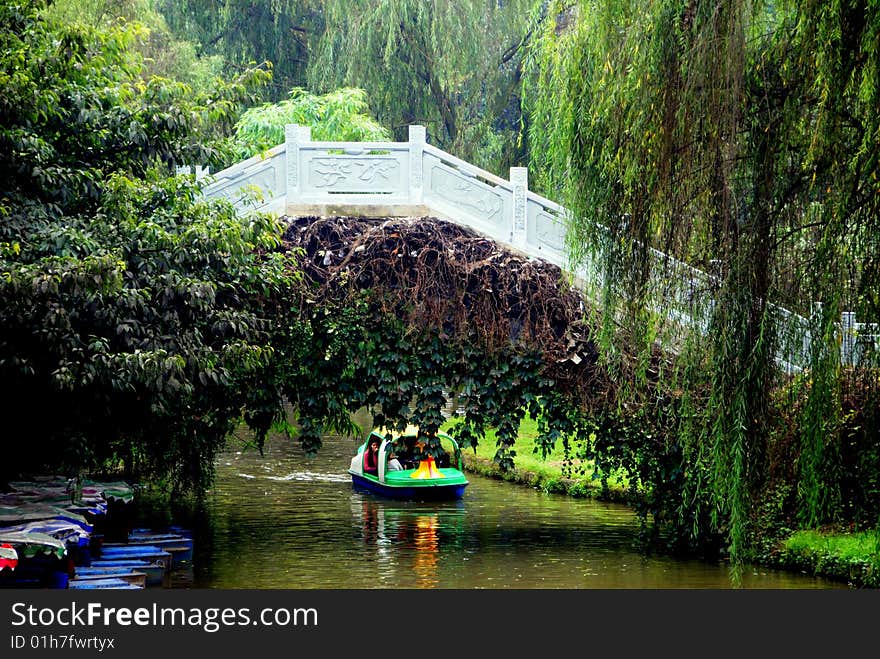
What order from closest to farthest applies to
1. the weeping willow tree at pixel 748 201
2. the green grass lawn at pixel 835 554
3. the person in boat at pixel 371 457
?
1. the weeping willow tree at pixel 748 201
2. the green grass lawn at pixel 835 554
3. the person in boat at pixel 371 457

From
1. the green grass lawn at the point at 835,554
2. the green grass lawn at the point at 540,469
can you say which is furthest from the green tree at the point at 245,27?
the green grass lawn at the point at 835,554

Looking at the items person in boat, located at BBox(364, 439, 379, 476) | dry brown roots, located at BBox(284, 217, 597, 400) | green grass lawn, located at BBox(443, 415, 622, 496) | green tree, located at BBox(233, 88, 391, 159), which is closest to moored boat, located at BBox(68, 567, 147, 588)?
dry brown roots, located at BBox(284, 217, 597, 400)

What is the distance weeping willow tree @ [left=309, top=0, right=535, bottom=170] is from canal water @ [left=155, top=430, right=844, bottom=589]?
28.1ft

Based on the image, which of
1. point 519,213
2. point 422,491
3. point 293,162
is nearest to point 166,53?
point 422,491

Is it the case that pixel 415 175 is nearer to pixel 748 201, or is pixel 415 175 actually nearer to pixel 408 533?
pixel 408 533

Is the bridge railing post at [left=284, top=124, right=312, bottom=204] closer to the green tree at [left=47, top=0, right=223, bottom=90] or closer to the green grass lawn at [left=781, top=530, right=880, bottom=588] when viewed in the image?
the green grass lawn at [left=781, top=530, right=880, bottom=588]

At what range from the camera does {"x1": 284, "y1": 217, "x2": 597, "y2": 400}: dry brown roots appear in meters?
14.0

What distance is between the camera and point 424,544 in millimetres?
15562

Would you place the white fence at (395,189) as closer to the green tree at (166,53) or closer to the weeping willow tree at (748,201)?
the weeping willow tree at (748,201)

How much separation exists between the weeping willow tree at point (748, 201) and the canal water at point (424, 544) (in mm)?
4334

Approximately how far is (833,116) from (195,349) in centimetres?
593

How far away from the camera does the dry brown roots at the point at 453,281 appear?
45.9 feet

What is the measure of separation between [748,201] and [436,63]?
17.3 metres
